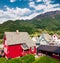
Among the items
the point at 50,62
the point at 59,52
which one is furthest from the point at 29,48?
the point at 50,62

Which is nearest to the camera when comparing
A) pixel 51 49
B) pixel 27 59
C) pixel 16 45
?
pixel 27 59

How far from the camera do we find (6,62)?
114ft

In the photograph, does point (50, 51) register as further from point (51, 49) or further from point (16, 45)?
point (16, 45)

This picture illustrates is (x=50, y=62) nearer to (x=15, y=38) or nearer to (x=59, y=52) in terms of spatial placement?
(x=59, y=52)

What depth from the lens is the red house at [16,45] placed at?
5262cm

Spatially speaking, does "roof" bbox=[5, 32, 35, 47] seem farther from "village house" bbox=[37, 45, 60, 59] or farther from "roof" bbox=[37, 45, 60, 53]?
"roof" bbox=[37, 45, 60, 53]

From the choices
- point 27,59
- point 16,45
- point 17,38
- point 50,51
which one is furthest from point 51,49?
point 27,59

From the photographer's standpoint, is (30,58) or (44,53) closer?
(30,58)

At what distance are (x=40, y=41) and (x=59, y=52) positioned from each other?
4265 centimetres

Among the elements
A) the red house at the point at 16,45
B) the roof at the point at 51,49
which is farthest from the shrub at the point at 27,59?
the red house at the point at 16,45

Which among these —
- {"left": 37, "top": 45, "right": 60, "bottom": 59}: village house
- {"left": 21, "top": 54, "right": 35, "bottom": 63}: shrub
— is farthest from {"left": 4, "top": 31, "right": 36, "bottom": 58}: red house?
{"left": 21, "top": 54, "right": 35, "bottom": 63}: shrub

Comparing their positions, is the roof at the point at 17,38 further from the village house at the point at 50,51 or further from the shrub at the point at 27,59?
the shrub at the point at 27,59

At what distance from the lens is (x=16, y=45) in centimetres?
5388

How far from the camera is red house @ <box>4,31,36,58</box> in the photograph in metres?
52.6
